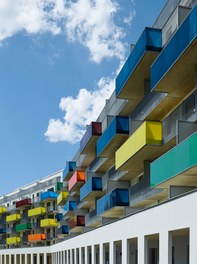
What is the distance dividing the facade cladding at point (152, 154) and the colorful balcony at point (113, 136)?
0.24ft

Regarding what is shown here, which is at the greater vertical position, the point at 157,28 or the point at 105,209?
the point at 157,28

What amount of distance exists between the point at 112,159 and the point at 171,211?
2374 centimetres

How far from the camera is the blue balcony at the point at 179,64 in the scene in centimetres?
1978

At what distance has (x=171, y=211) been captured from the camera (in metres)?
17.4

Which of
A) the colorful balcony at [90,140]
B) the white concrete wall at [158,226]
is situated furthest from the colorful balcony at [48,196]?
the white concrete wall at [158,226]

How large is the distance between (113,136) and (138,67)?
26.5ft

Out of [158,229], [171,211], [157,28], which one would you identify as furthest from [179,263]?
[157,28]

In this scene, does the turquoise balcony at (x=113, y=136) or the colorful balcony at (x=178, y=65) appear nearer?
the colorful balcony at (x=178, y=65)

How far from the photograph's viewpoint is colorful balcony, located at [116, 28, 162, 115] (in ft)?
84.8

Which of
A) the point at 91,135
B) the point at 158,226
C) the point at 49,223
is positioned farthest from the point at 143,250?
the point at 49,223

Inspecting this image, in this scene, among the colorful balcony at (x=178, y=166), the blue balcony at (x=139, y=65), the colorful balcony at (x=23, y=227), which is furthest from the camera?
the colorful balcony at (x=23, y=227)

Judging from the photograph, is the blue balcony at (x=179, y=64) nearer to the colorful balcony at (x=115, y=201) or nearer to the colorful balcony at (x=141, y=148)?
the colorful balcony at (x=141, y=148)

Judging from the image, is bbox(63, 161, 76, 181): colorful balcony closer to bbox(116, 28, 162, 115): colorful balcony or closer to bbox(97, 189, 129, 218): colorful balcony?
bbox(97, 189, 129, 218): colorful balcony

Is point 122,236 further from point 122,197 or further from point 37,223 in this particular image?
point 37,223
